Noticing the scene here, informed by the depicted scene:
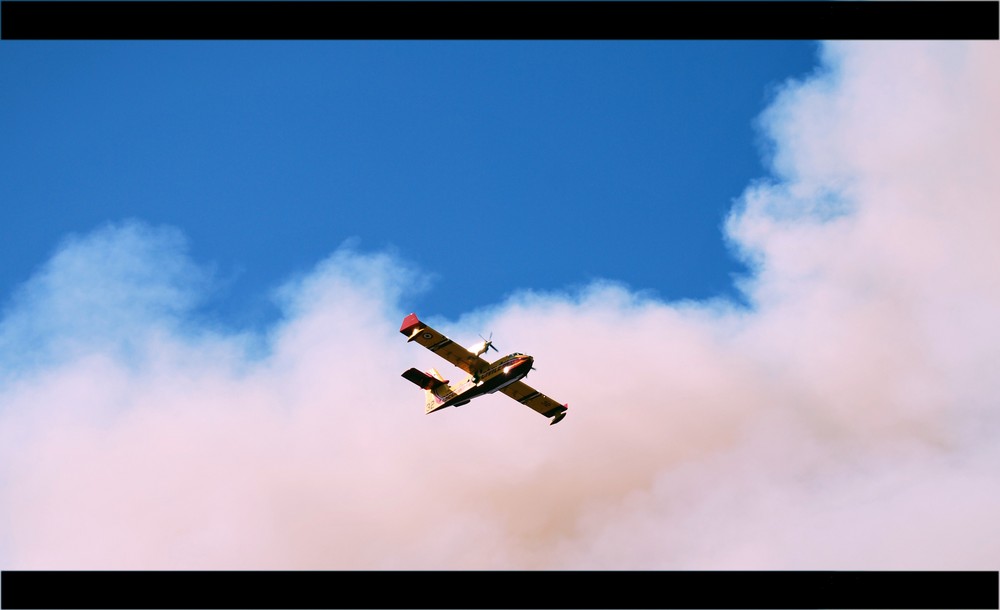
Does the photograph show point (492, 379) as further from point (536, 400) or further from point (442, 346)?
point (536, 400)

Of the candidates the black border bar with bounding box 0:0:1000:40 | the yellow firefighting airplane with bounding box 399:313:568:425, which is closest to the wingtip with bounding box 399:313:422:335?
the yellow firefighting airplane with bounding box 399:313:568:425

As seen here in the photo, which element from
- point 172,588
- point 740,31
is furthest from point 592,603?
point 740,31

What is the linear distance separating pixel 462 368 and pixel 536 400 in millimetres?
16360

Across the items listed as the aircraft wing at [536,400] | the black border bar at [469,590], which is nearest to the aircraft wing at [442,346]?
the aircraft wing at [536,400]

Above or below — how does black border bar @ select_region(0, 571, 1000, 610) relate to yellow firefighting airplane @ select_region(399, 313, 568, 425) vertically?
below

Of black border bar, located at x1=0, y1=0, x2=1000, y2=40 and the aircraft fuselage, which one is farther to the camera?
the aircraft fuselage

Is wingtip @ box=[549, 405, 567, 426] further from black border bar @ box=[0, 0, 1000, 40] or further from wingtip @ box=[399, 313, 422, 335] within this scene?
black border bar @ box=[0, 0, 1000, 40]

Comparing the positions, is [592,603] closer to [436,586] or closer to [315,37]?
[436,586]

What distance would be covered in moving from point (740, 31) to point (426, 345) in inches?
Result: 2198

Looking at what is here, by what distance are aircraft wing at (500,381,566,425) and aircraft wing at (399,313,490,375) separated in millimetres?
12545

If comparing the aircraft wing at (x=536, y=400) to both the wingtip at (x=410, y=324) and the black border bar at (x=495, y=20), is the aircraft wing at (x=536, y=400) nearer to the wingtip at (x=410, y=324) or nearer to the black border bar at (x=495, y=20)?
the wingtip at (x=410, y=324)

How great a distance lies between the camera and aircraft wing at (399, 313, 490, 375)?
112m

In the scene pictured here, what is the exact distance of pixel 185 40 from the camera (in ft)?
217

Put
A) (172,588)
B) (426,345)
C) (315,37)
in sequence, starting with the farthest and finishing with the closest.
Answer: (172,588) < (426,345) < (315,37)
